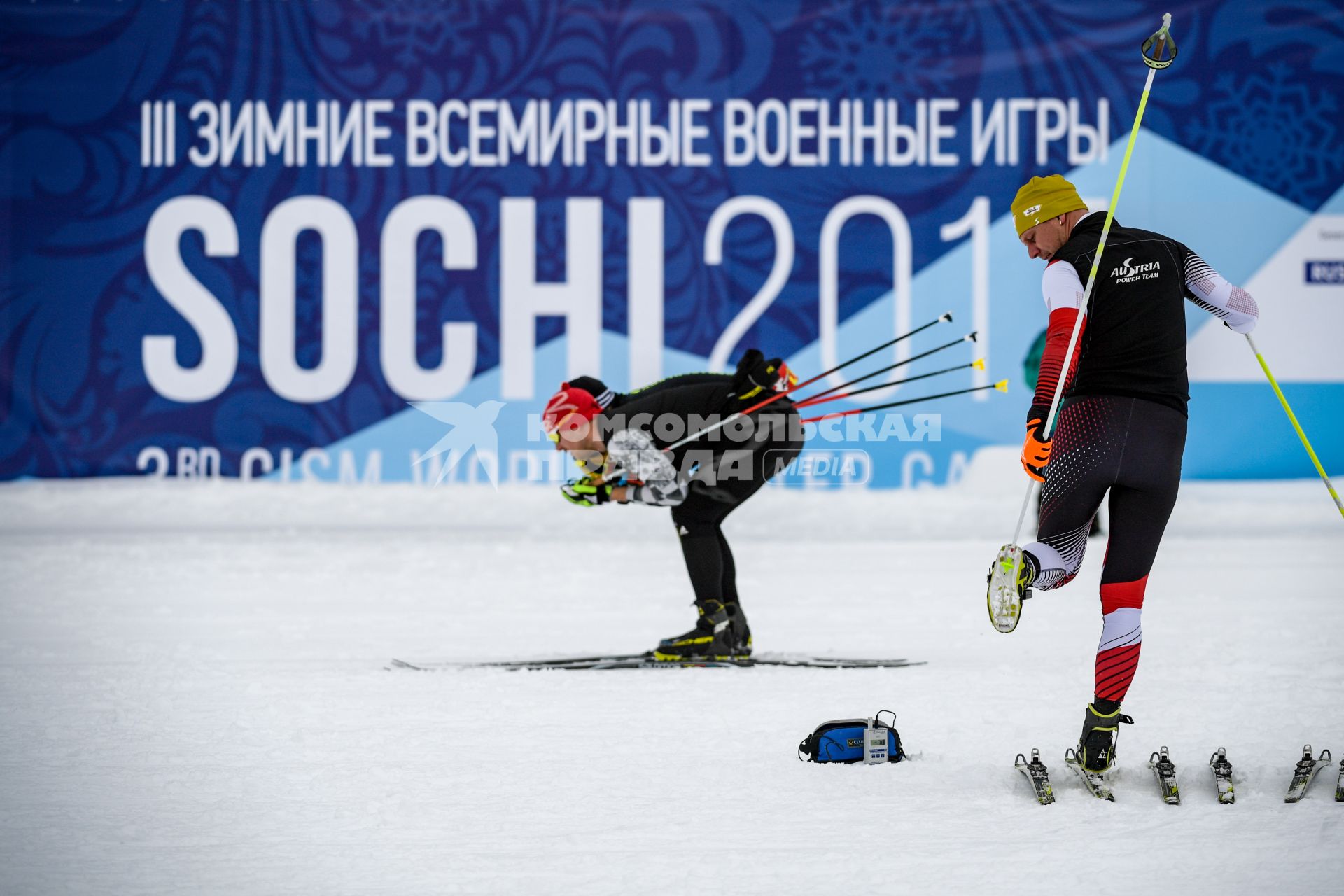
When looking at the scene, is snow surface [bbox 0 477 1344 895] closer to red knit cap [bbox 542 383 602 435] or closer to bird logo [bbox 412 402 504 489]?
red knit cap [bbox 542 383 602 435]

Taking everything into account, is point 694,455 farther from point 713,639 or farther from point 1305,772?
point 1305,772

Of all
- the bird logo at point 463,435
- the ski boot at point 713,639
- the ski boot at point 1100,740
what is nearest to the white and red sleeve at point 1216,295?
the ski boot at point 1100,740

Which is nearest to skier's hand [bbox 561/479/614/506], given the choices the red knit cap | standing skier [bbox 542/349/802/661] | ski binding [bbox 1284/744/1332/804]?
standing skier [bbox 542/349/802/661]

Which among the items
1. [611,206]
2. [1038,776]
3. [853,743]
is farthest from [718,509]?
[611,206]

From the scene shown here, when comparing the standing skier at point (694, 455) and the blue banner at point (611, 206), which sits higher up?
the blue banner at point (611, 206)

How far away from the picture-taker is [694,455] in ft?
14.8

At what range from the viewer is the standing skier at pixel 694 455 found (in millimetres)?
4336

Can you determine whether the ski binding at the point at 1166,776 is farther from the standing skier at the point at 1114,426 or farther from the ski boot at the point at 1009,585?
the ski boot at the point at 1009,585

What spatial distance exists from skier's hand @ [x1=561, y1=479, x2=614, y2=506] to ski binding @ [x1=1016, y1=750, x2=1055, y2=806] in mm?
1832

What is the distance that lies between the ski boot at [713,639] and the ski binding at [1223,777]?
5.75ft

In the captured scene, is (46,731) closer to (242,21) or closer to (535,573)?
(535,573)

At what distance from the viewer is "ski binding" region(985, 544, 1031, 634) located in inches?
112

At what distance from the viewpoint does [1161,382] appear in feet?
9.74

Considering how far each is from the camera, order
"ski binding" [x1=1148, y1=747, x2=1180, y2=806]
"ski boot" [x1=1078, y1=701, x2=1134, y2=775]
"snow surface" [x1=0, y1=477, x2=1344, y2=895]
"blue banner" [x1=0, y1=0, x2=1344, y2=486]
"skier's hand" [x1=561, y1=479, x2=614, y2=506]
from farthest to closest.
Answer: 1. "blue banner" [x1=0, y1=0, x2=1344, y2=486]
2. "skier's hand" [x1=561, y1=479, x2=614, y2=506]
3. "ski boot" [x1=1078, y1=701, x2=1134, y2=775]
4. "ski binding" [x1=1148, y1=747, x2=1180, y2=806]
5. "snow surface" [x1=0, y1=477, x2=1344, y2=895]
